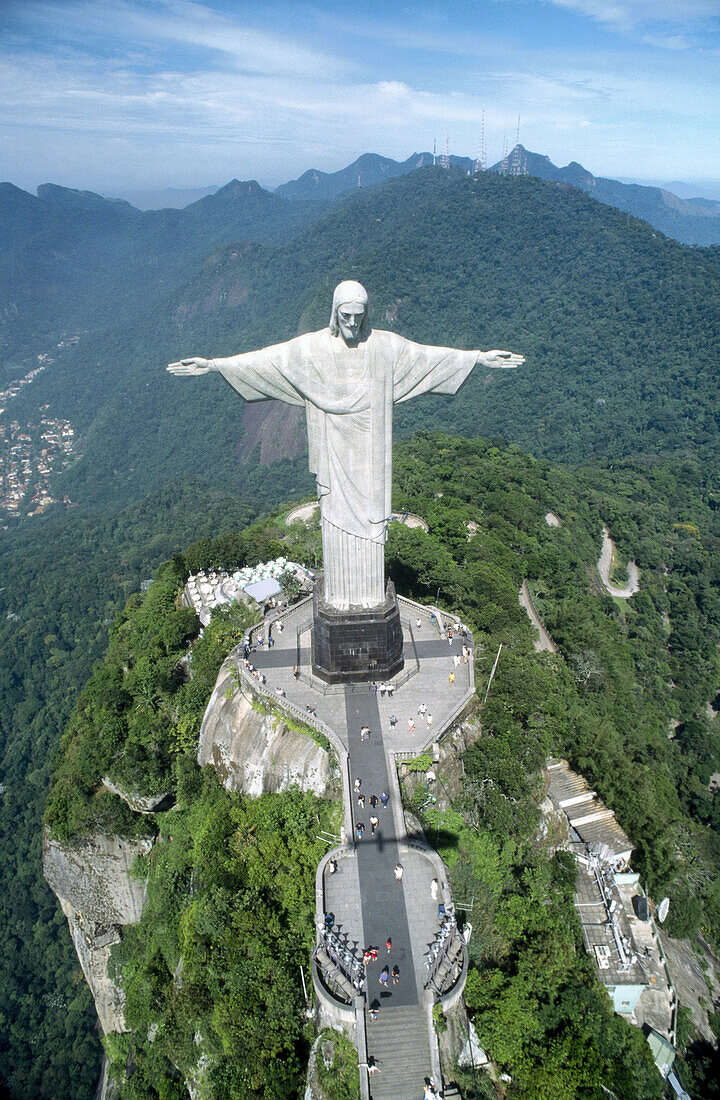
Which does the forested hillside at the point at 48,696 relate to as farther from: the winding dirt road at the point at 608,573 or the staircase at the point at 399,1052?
the winding dirt road at the point at 608,573

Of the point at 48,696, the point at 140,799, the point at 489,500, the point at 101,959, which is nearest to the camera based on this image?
the point at 140,799

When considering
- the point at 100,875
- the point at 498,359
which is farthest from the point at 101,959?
the point at 498,359

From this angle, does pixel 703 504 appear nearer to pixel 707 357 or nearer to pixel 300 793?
pixel 707 357

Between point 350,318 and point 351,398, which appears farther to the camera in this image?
point 351,398

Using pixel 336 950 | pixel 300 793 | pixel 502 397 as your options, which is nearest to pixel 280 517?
pixel 300 793

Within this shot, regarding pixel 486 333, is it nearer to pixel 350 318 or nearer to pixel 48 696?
pixel 48 696
